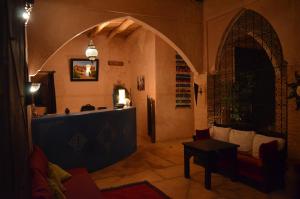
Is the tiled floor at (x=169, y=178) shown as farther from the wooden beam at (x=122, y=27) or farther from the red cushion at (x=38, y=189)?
the wooden beam at (x=122, y=27)

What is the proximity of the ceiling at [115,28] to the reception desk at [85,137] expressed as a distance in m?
3.33

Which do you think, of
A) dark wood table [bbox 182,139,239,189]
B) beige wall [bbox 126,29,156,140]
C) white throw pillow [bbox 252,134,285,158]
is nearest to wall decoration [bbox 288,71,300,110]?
white throw pillow [bbox 252,134,285,158]

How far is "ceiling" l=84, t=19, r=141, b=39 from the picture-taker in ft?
26.4

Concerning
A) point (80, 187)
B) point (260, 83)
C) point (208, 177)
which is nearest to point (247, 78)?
point (260, 83)

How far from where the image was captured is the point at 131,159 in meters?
5.97

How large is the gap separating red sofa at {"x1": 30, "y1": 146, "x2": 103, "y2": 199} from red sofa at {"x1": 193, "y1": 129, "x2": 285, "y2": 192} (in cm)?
247

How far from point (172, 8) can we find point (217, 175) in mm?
4090

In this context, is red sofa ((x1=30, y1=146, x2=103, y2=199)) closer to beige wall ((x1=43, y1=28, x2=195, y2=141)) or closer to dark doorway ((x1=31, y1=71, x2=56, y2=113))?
beige wall ((x1=43, y1=28, x2=195, y2=141))

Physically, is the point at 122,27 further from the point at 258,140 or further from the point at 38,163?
the point at 38,163

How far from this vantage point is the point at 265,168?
12.6 feet

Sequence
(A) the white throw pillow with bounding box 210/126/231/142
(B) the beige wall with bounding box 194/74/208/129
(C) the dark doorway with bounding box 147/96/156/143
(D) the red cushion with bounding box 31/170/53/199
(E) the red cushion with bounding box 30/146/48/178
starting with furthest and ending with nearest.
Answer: (C) the dark doorway with bounding box 147/96/156/143 < (B) the beige wall with bounding box 194/74/208/129 < (A) the white throw pillow with bounding box 210/126/231/142 < (E) the red cushion with bounding box 30/146/48/178 < (D) the red cushion with bounding box 31/170/53/199

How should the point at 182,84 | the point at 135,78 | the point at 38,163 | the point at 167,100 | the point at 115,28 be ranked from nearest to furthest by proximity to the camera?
1. the point at 38,163
2. the point at 167,100
3. the point at 182,84
4. the point at 115,28
5. the point at 135,78

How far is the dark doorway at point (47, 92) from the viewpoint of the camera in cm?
841

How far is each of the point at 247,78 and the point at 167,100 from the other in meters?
3.00
